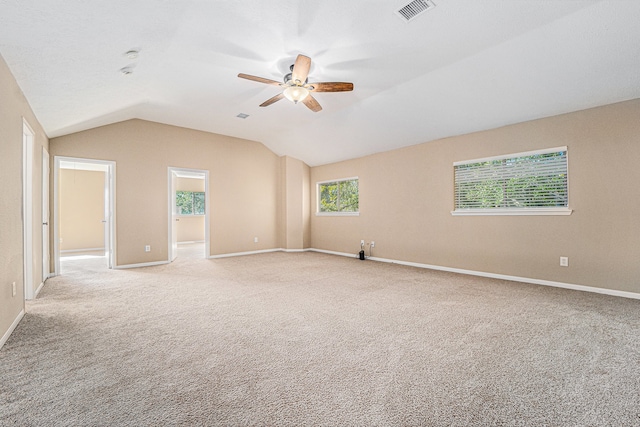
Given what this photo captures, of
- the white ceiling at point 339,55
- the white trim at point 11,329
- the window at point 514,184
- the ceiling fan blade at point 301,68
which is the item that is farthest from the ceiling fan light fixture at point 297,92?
the white trim at point 11,329

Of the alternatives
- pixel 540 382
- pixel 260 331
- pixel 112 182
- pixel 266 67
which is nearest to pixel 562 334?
pixel 540 382

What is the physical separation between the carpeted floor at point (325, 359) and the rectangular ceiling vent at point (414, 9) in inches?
110

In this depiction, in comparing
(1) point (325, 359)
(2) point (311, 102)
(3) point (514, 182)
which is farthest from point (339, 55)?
(3) point (514, 182)

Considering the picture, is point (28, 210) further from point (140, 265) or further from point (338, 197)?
point (338, 197)

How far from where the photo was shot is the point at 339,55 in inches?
130

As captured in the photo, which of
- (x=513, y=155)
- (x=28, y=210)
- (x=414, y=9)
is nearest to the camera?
(x=414, y=9)

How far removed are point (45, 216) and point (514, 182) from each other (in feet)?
24.6

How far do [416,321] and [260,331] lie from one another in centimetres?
149

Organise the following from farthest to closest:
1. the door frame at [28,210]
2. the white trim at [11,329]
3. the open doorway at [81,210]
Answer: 1. the open doorway at [81,210]
2. the door frame at [28,210]
3. the white trim at [11,329]

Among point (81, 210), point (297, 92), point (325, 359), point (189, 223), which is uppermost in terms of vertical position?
point (297, 92)

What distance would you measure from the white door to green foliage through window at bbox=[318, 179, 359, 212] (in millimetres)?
5528

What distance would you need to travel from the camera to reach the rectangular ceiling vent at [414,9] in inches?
96.0

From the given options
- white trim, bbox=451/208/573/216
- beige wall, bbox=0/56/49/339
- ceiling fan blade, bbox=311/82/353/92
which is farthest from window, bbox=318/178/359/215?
beige wall, bbox=0/56/49/339

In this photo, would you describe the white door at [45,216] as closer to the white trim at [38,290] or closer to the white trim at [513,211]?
the white trim at [38,290]
